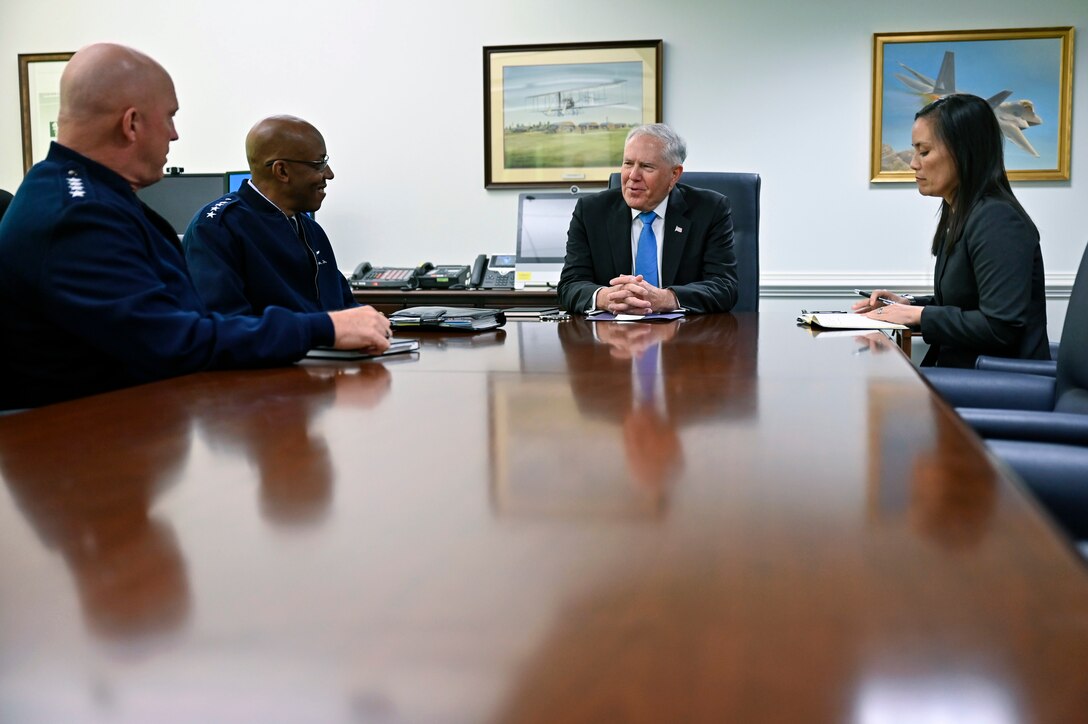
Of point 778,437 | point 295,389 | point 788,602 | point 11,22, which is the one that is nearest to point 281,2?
point 11,22

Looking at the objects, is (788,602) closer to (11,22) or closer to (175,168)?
(175,168)

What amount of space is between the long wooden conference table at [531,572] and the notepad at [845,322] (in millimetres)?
1311

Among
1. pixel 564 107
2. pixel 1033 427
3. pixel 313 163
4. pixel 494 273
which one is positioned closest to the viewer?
pixel 1033 427

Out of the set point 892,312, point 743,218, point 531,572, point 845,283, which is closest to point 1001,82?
point 845,283

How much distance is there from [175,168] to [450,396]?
3.99m

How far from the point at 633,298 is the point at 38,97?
153 inches

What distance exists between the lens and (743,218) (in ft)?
11.1

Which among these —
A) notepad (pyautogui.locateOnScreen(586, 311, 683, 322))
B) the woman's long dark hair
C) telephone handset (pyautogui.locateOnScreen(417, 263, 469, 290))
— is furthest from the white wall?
notepad (pyautogui.locateOnScreen(586, 311, 683, 322))

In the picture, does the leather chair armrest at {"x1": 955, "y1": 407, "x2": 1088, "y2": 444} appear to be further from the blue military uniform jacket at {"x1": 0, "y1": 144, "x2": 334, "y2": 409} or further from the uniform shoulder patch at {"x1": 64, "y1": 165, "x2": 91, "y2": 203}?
the uniform shoulder patch at {"x1": 64, "y1": 165, "x2": 91, "y2": 203}

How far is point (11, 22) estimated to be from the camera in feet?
16.0

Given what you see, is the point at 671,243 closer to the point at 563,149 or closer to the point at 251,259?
the point at 251,259

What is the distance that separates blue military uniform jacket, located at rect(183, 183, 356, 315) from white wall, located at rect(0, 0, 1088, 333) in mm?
2222

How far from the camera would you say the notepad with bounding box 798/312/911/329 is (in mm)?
2258

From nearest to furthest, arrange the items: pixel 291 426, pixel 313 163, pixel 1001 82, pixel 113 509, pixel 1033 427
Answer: pixel 113 509
pixel 291 426
pixel 1033 427
pixel 313 163
pixel 1001 82
